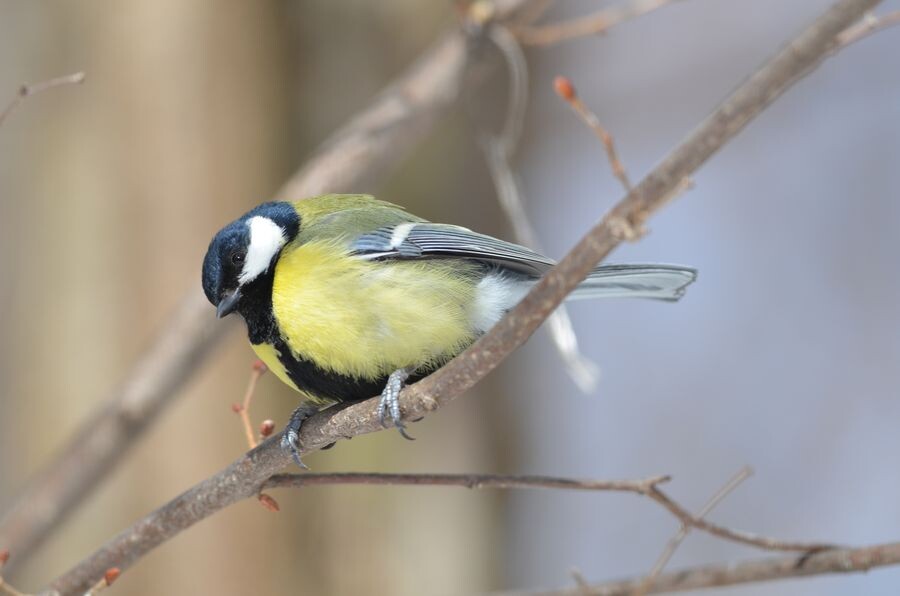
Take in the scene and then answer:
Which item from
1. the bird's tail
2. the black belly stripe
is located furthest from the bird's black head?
the bird's tail

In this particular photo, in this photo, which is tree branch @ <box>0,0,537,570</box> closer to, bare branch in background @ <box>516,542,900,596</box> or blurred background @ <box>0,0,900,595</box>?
blurred background @ <box>0,0,900,595</box>

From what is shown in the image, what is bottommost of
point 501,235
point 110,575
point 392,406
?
point 110,575

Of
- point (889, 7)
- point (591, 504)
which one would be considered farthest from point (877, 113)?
point (591, 504)

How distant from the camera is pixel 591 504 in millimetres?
4004

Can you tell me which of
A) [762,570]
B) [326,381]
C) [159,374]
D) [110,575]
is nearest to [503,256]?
[326,381]

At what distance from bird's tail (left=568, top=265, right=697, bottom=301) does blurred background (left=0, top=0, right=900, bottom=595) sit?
3.53ft

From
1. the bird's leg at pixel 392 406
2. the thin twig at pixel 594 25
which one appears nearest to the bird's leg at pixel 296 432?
the bird's leg at pixel 392 406

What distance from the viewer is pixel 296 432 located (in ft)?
4.59

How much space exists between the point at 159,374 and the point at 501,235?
4.45 feet

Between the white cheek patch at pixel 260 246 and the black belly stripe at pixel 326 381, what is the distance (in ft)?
0.41

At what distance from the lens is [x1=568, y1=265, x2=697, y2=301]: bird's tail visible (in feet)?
4.73

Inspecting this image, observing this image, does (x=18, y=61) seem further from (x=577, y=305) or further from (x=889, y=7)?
(x=889, y=7)

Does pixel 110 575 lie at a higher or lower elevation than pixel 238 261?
lower

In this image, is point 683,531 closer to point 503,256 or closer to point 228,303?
point 503,256
